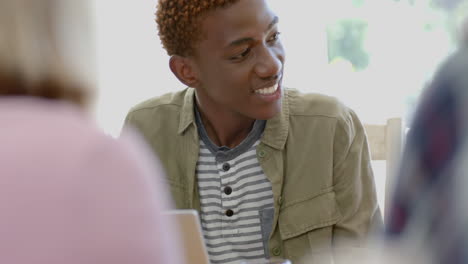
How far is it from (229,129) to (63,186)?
109cm

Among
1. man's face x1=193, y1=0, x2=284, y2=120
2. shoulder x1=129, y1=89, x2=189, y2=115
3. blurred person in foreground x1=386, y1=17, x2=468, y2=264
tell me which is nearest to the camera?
→ blurred person in foreground x1=386, y1=17, x2=468, y2=264

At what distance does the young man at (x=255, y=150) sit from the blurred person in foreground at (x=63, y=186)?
912mm

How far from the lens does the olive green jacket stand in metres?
1.62

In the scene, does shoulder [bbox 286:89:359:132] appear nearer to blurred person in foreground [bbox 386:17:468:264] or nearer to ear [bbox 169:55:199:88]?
ear [bbox 169:55:199:88]

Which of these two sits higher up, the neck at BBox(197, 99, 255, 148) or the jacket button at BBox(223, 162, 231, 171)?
the neck at BBox(197, 99, 255, 148)

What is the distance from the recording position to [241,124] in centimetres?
173

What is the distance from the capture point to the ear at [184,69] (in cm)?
172

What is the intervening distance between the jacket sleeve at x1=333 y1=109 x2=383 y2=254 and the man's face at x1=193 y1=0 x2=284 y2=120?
182 mm

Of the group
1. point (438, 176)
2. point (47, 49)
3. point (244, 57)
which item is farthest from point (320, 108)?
point (438, 176)

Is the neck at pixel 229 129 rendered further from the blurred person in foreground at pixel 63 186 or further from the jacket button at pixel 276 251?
the blurred person in foreground at pixel 63 186

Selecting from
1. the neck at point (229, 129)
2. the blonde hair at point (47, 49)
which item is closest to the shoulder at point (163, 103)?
the neck at point (229, 129)

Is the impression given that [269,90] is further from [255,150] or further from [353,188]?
[353,188]

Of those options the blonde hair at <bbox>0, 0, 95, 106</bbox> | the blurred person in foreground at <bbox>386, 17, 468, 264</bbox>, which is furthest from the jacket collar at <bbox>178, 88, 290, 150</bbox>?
the blurred person in foreground at <bbox>386, 17, 468, 264</bbox>

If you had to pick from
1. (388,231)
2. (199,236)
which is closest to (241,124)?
(199,236)
